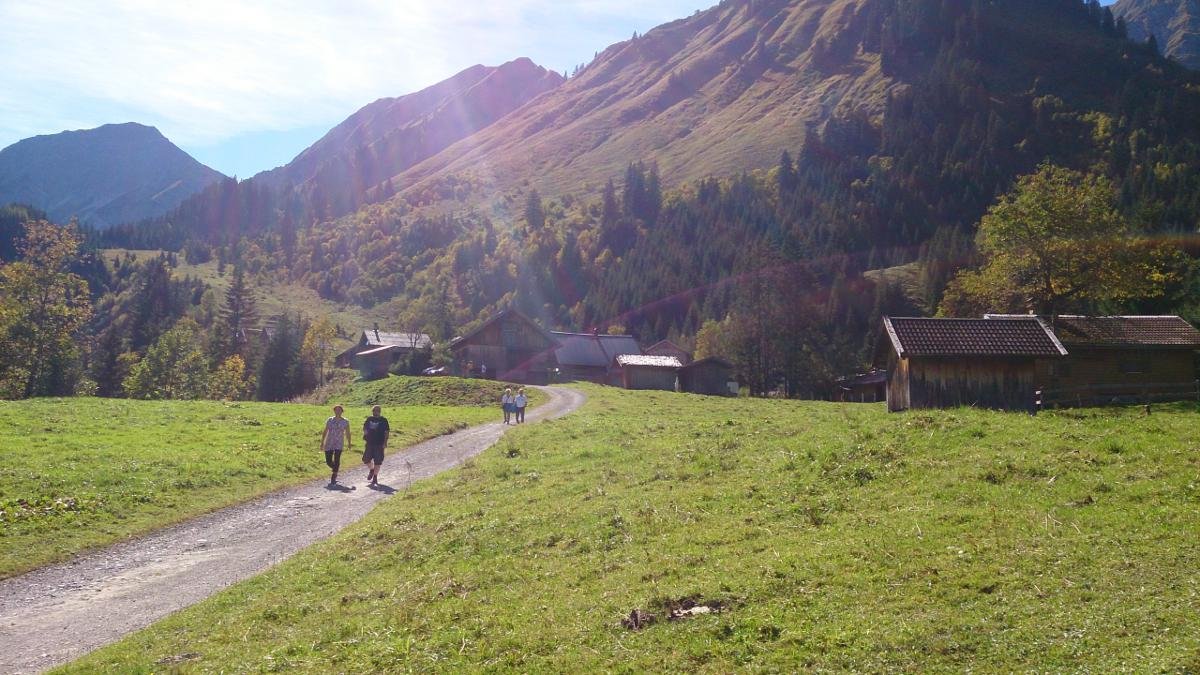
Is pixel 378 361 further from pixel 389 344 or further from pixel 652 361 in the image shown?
pixel 652 361

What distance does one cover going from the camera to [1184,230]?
134m

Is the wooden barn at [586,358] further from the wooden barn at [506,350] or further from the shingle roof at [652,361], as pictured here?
the wooden barn at [506,350]

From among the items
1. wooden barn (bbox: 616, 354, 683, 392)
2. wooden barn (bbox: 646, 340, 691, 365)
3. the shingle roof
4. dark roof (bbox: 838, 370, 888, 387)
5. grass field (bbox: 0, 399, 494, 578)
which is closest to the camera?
grass field (bbox: 0, 399, 494, 578)

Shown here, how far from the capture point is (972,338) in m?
41.6

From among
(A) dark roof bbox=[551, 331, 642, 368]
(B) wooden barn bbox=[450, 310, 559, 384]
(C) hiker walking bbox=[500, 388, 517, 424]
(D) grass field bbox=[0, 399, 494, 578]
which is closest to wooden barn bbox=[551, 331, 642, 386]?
(A) dark roof bbox=[551, 331, 642, 368]

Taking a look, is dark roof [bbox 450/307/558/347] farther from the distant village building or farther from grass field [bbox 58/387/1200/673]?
grass field [bbox 58/387/1200/673]

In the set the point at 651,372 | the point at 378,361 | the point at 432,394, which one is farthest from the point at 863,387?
the point at 378,361

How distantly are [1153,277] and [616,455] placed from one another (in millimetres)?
51181

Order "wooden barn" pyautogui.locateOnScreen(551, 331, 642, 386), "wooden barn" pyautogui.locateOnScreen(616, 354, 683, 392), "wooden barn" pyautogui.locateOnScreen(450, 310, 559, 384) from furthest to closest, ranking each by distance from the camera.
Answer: "wooden barn" pyautogui.locateOnScreen(551, 331, 642, 386)
"wooden barn" pyautogui.locateOnScreen(616, 354, 683, 392)
"wooden barn" pyautogui.locateOnScreen(450, 310, 559, 384)

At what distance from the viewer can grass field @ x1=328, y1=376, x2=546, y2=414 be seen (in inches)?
2657

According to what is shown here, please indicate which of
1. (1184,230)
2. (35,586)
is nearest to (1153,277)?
(35,586)

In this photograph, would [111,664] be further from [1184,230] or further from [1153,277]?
[1184,230]

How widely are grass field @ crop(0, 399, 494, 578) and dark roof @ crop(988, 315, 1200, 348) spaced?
127ft

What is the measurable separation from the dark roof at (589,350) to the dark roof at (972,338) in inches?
2813
